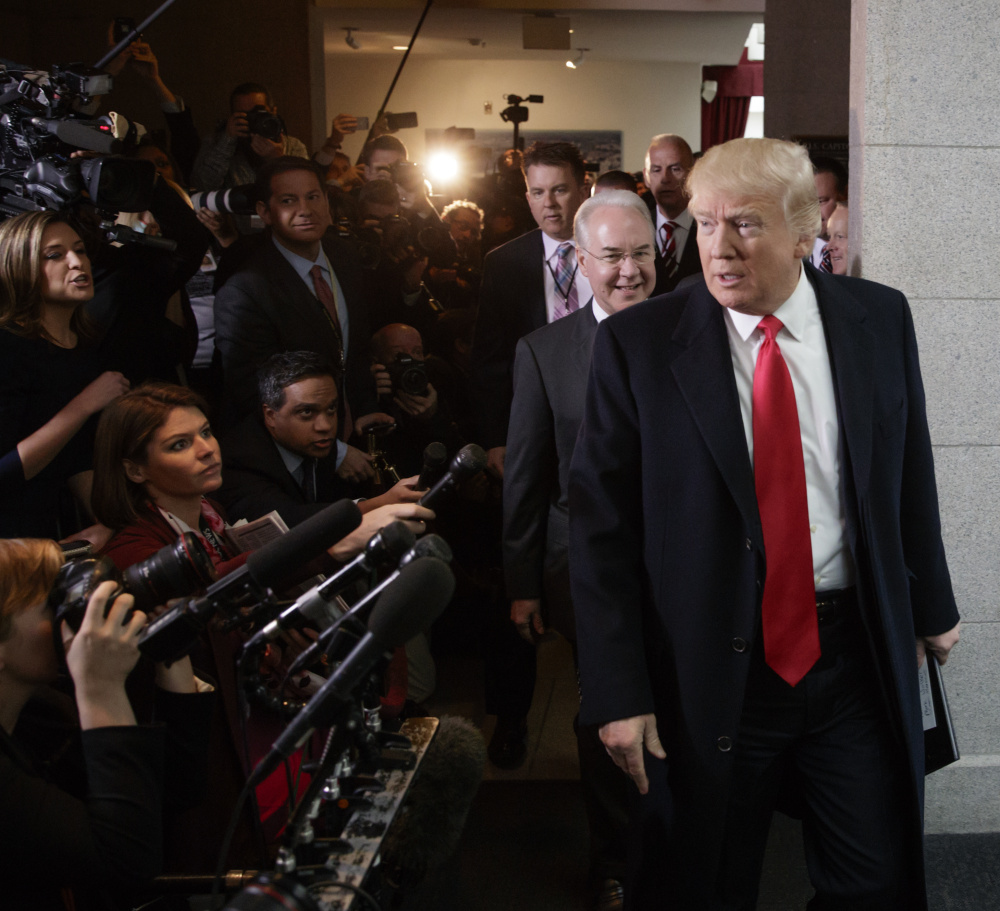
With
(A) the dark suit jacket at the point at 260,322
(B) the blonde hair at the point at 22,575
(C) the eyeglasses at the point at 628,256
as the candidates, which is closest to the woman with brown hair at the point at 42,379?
(A) the dark suit jacket at the point at 260,322

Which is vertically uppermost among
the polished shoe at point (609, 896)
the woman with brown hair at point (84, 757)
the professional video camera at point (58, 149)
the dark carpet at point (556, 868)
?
the professional video camera at point (58, 149)

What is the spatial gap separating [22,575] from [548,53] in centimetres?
1028

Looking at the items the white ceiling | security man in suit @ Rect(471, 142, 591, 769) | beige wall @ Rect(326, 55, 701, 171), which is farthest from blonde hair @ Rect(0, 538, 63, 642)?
beige wall @ Rect(326, 55, 701, 171)

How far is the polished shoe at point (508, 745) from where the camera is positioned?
2.94 m

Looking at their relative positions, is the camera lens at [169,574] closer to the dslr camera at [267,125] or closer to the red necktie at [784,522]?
the red necktie at [784,522]

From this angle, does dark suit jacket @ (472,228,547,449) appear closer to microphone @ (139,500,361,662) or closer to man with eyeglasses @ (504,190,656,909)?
man with eyeglasses @ (504,190,656,909)

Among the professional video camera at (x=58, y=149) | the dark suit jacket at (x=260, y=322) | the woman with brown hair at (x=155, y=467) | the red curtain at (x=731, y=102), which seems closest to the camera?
the woman with brown hair at (x=155, y=467)

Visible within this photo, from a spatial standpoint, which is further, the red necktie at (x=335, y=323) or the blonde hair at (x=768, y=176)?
the red necktie at (x=335, y=323)

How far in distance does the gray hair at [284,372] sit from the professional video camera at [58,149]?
1.68ft

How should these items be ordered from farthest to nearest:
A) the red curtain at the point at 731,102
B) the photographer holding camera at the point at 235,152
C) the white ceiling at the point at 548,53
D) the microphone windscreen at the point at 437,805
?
the red curtain at the point at 731,102 < the white ceiling at the point at 548,53 < the photographer holding camera at the point at 235,152 < the microphone windscreen at the point at 437,805

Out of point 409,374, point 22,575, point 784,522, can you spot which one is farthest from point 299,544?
point 409,374

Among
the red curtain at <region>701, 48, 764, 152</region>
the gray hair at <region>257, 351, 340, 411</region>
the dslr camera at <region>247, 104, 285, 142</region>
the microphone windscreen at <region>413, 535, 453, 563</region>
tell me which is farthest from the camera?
the red curtain at <region>701, 48, 764, 152</region>

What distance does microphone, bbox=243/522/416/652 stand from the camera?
118 cm

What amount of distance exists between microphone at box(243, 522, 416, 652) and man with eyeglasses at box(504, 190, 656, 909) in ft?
3.15
